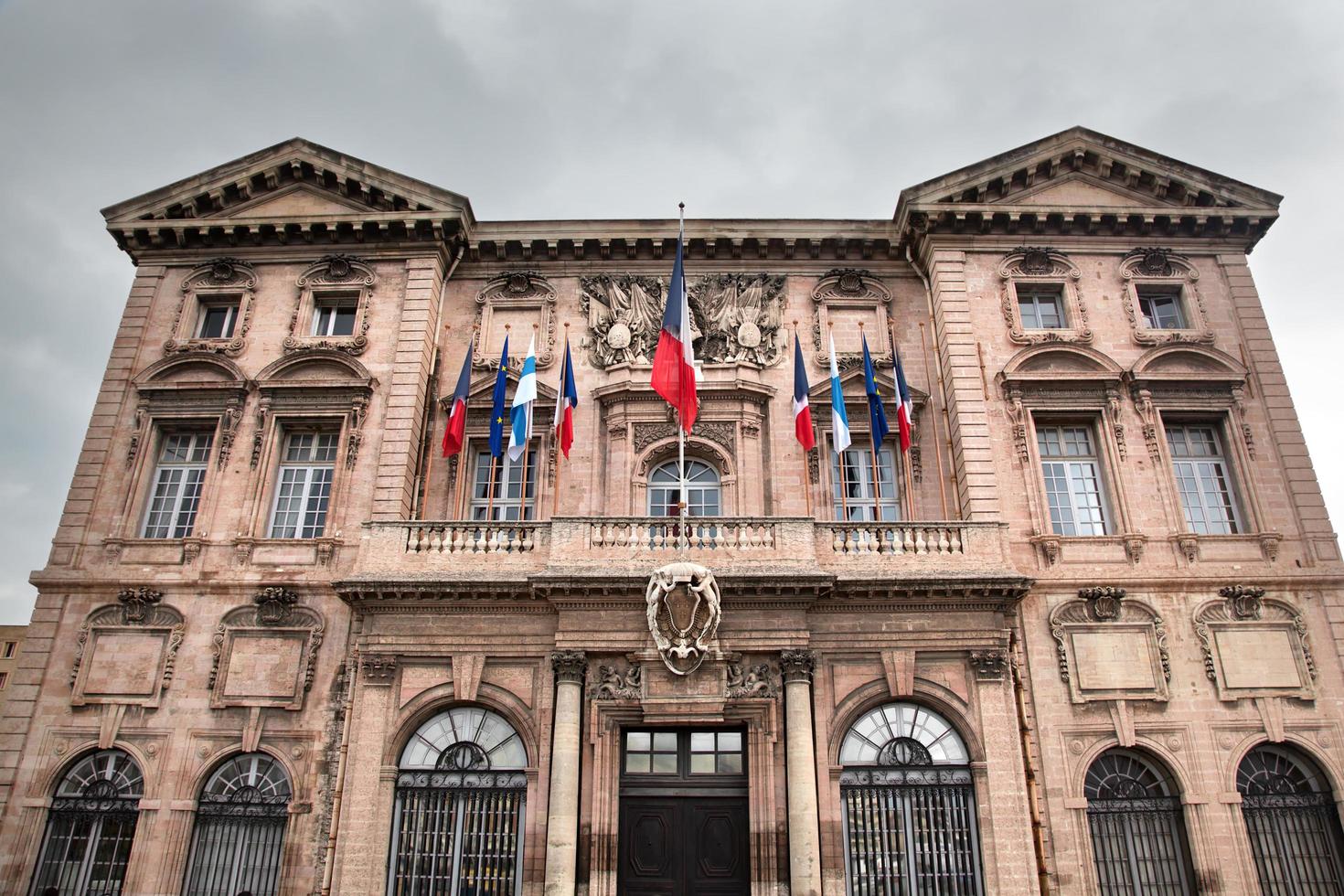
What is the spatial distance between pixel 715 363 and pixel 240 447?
8.85m

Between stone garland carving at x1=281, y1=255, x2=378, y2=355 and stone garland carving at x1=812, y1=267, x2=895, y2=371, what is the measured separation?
8.65 metres

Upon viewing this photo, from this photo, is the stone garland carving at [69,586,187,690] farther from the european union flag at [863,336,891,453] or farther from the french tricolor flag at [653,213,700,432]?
the european union flag at [863,336,891,453]

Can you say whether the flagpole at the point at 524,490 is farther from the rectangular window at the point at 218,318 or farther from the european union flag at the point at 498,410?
the rectangular window at the point at 218,318

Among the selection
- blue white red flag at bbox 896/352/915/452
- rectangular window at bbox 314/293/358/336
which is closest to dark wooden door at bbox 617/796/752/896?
blue white red flag at bbox 896/352/915/452

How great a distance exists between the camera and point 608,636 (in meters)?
14.3

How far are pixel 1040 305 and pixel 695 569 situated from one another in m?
9.24

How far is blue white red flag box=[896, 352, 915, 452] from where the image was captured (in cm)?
1602

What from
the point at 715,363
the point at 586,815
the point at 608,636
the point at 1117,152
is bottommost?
the point at 586,815

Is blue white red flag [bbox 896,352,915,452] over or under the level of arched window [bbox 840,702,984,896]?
over

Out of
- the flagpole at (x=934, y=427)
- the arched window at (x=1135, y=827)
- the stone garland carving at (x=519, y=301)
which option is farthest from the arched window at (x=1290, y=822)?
the stone garland carving at (x=519, y=301)

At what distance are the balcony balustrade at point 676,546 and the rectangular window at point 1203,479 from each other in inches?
157

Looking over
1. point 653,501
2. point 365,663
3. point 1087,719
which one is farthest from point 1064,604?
point 365,663

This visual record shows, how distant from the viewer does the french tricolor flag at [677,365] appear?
593 inches

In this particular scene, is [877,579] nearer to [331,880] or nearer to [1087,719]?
[1087,719]
